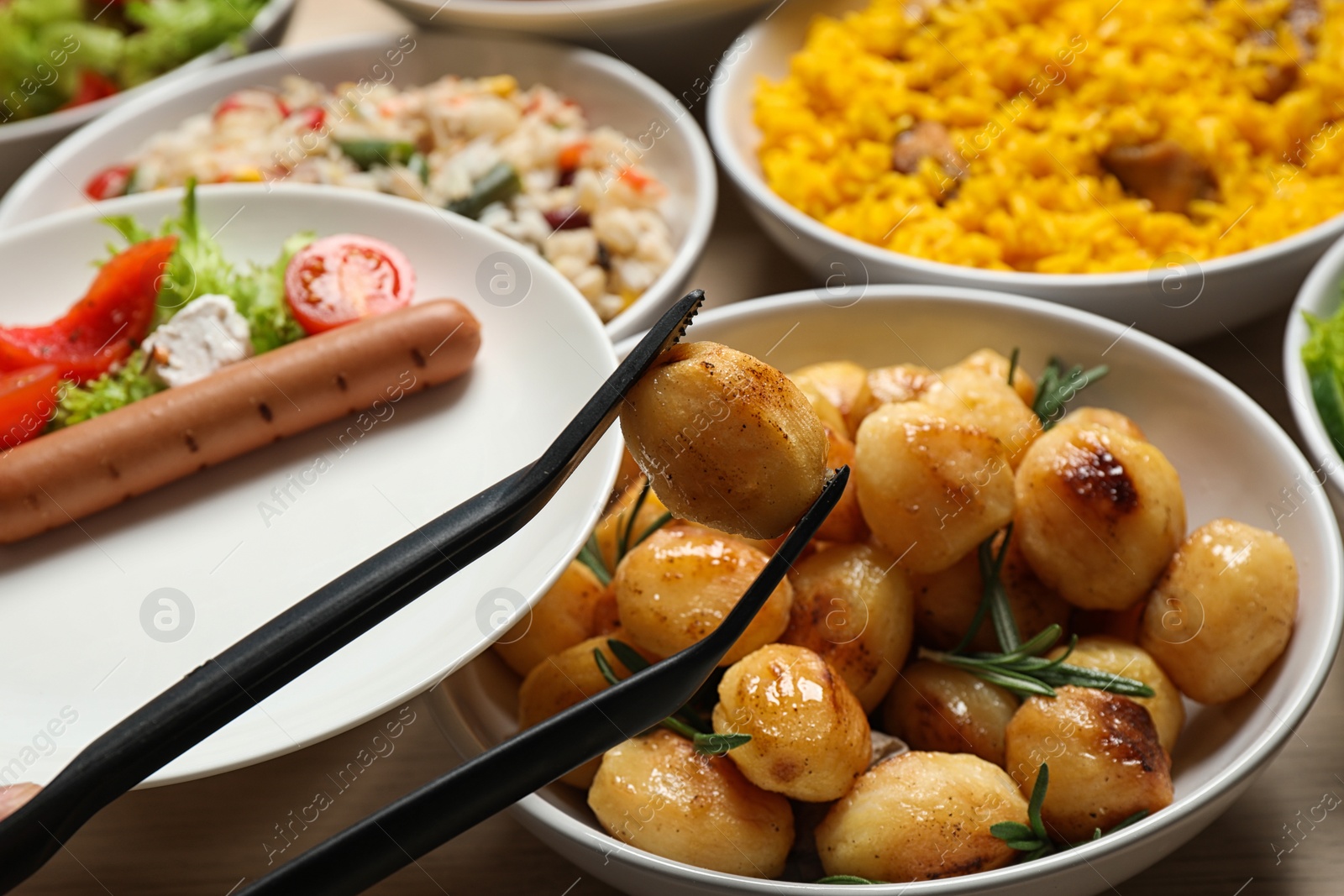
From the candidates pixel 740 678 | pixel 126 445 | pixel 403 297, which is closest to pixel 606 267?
pixel 403 297

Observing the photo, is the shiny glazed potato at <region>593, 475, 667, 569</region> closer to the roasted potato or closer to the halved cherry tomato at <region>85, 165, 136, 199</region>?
the roasted potato

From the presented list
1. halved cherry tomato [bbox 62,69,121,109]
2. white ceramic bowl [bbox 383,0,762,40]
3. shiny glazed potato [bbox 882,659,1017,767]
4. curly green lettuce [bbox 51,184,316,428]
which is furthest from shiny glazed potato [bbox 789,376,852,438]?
halved cherry tomato [bbox 62,69,121,109]

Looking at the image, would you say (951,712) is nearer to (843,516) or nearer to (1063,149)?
(843,516)

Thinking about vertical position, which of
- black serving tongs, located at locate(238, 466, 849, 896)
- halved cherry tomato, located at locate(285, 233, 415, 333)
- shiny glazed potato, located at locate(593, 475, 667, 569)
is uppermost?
black serving tongs, located at locate(238, 466, 849, 896)

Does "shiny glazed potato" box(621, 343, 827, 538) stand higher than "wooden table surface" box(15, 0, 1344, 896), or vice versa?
"shiny glazed potato" box(621, 343, 827, 538)

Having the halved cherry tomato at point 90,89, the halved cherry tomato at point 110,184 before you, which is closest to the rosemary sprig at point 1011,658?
the halved cherry tomato at point 110,184

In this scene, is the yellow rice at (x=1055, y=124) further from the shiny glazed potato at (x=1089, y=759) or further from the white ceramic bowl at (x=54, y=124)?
the white ceramic bowl at (x=54, y=124)

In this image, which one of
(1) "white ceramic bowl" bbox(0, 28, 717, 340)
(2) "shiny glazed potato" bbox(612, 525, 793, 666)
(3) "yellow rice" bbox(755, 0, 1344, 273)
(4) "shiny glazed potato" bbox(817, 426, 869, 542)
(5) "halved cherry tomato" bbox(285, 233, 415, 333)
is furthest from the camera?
(1) "white ceramic bowl" bbox(0, 28, 717, 340)
